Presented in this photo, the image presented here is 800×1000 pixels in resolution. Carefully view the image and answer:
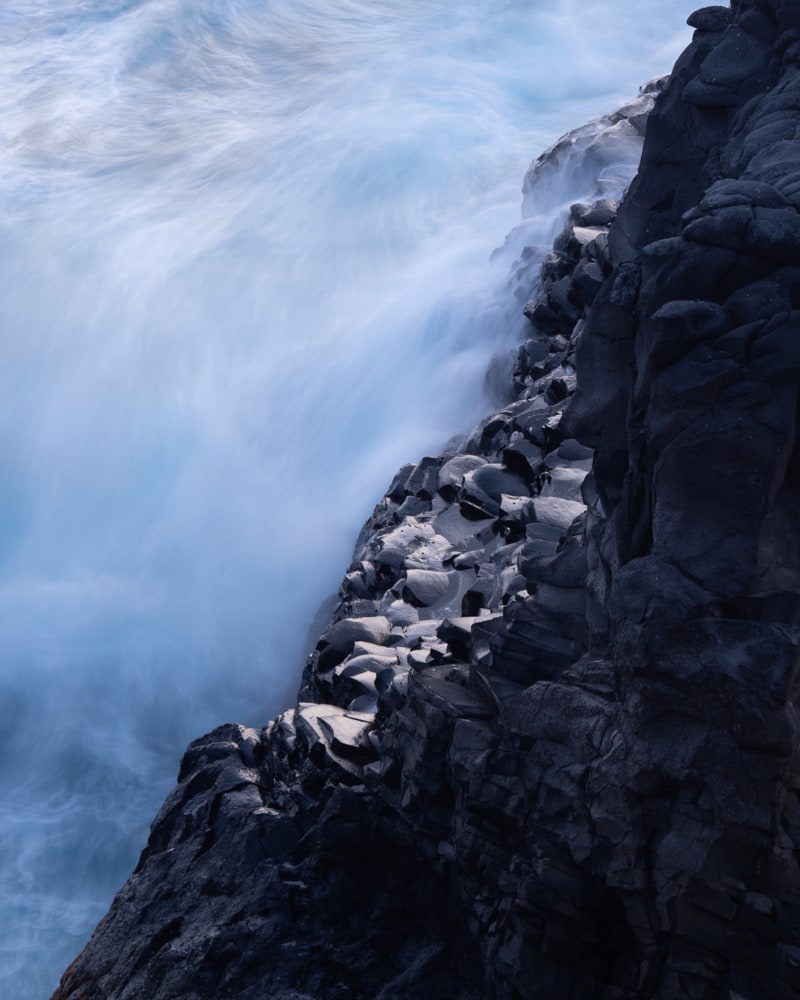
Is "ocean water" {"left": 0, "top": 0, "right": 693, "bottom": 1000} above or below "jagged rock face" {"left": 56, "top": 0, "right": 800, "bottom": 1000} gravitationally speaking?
above

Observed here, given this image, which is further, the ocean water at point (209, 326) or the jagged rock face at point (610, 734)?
the ocean water at point (209, 326)

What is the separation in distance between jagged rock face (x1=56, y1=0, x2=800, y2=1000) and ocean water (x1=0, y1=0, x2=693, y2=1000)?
4694mm

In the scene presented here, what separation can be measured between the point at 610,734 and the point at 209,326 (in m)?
20.1

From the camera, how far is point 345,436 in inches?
822

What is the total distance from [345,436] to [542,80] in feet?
62.0

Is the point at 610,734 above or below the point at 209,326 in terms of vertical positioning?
below

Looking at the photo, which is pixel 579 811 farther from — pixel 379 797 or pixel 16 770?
pixel 16 770

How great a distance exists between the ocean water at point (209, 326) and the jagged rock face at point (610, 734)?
4.69 meters

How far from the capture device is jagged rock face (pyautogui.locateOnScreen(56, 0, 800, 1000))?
6.95m

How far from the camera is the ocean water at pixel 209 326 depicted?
56.8ft

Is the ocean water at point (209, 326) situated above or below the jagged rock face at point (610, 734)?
above

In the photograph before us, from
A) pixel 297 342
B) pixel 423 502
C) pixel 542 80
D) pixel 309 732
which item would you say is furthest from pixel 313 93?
pixel 309 732

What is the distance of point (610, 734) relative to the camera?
7512mm

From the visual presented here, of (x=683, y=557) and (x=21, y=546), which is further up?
(x=21, y=546)
